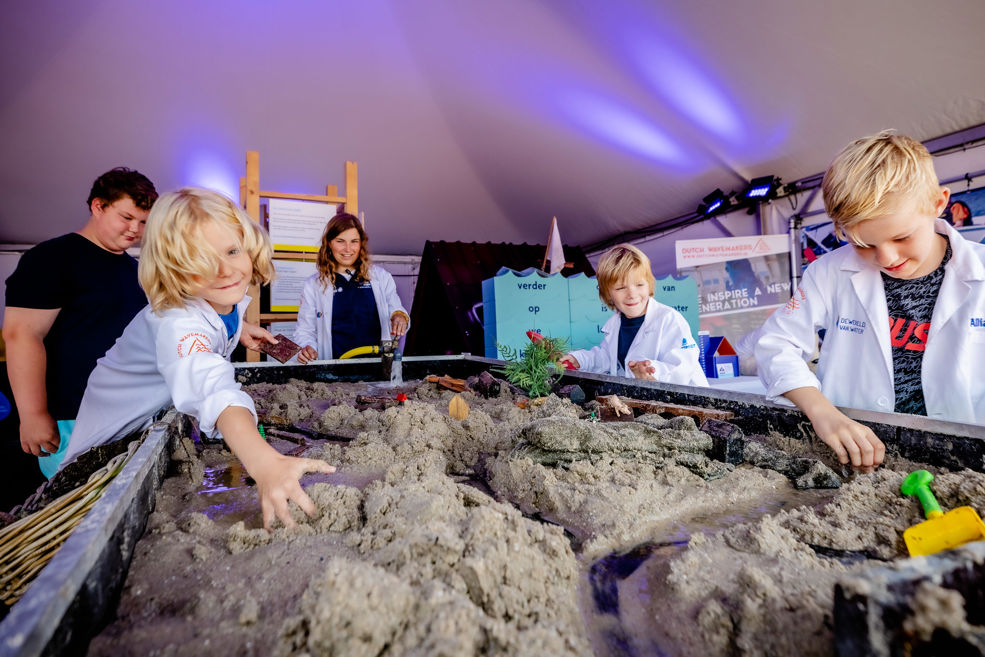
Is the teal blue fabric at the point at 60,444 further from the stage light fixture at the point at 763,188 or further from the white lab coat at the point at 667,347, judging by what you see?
the stage light fixture at the point at 763,188

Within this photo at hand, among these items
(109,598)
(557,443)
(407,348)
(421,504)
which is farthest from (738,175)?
(109,598)

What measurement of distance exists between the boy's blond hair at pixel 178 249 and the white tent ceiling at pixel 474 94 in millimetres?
4843

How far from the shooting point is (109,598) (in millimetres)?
621

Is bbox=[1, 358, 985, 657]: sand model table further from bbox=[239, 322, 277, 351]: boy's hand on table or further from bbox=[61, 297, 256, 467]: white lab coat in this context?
bbox=[239, 322, 277, 351]: boy's hand on table

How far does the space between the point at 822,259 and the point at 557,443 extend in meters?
1.18

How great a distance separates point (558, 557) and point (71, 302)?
2047 millimetres

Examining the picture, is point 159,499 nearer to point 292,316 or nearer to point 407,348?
point 292,316

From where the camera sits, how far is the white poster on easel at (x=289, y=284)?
4.34 m

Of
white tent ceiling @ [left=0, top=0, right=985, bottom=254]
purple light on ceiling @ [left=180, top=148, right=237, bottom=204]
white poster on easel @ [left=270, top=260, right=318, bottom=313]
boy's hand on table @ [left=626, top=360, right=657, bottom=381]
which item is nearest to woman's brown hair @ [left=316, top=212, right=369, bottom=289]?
white poster on easel @ [left=270, top=260, right=318, bottom=313]

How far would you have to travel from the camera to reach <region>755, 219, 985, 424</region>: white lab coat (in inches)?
53.2

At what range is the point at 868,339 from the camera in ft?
4.97

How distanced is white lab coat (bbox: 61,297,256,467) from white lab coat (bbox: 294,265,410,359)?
195cm

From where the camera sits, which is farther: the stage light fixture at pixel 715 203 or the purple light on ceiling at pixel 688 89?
the stage light fixture at pixel 715 203

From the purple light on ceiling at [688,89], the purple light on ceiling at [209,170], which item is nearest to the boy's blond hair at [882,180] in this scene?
the purple light on ceiling at [688,89]
